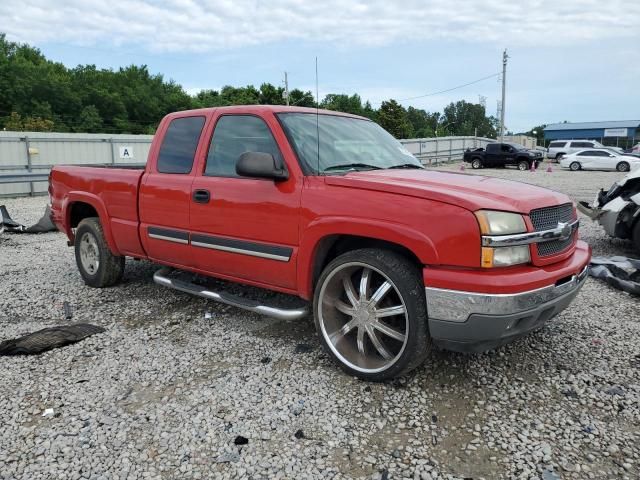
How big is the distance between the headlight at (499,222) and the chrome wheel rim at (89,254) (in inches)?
167

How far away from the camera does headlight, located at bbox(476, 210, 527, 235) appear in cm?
281

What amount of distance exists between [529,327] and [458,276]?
580mm

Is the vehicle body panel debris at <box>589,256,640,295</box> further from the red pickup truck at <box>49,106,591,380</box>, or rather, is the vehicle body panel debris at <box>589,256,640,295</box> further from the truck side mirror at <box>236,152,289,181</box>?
the truck side mirror at <box>236,152,289,181</box>

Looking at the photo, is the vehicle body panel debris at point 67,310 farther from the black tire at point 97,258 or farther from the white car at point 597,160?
the white car at point 597,160

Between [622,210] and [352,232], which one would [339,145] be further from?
[622,210]

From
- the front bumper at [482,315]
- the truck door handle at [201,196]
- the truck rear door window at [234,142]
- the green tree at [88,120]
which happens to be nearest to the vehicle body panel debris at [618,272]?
the front bumper at [482,315]

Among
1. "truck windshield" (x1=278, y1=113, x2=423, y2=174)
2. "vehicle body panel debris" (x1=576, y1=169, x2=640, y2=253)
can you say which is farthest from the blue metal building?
"truck windshield" (x1=278, y1=113, x2=423, y2=174)

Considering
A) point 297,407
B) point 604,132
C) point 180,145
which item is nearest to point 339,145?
point 180,145

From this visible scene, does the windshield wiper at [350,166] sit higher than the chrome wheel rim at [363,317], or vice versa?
the windshield wiper at [350,166]

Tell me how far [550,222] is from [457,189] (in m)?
0.65

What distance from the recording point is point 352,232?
3.24 meters

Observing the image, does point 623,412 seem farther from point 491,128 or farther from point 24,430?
point 491,128

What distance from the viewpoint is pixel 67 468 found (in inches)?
99.7

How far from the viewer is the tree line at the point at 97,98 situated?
64.8 metres
